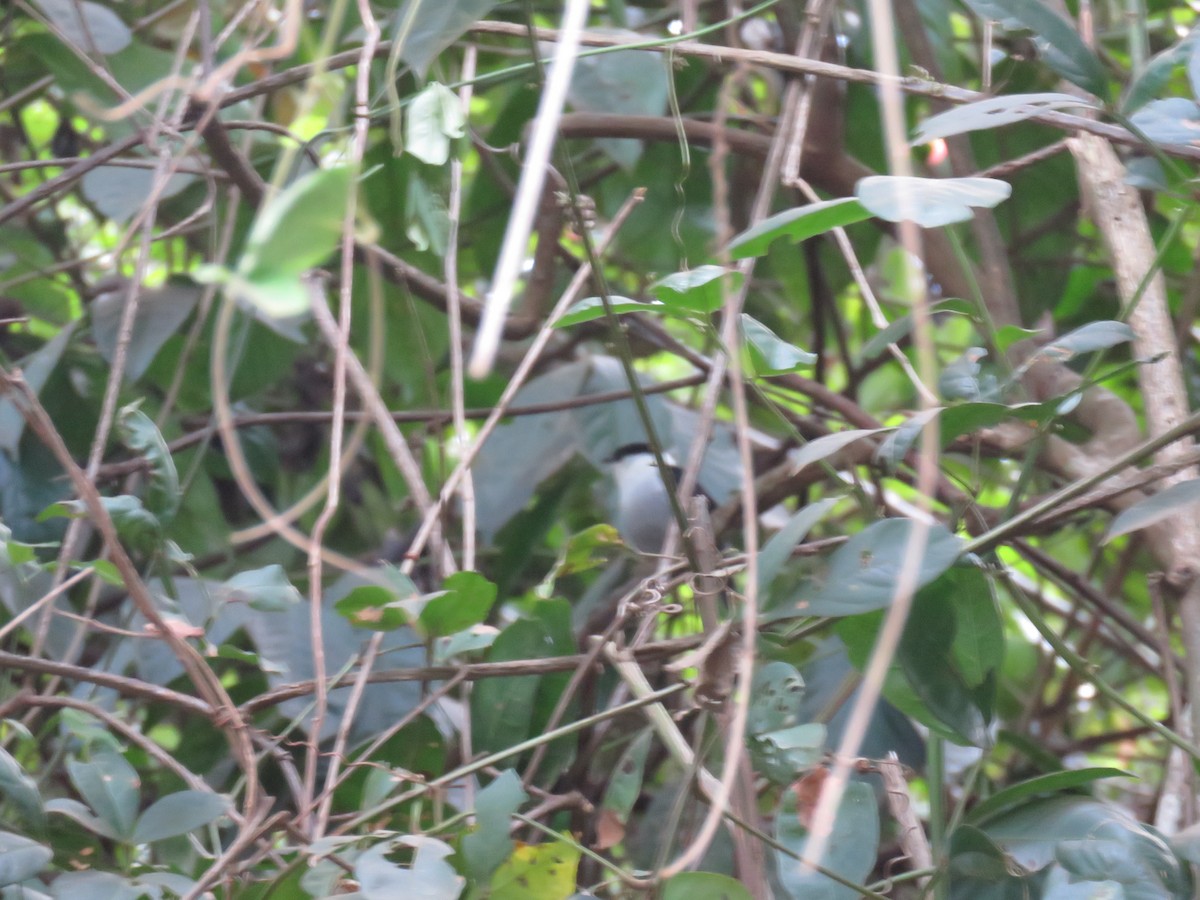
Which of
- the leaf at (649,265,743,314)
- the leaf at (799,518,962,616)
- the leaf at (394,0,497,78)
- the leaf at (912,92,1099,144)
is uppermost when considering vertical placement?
the leaf at (394,0,497,78)

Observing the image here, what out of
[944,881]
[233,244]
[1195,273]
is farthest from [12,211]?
[1195,273]

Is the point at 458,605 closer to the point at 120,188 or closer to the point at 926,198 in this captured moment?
the point at 926,198

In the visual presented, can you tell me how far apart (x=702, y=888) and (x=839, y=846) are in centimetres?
8

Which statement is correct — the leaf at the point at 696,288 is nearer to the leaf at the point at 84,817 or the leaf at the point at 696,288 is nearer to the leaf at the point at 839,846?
the leaf at the point at 839,846

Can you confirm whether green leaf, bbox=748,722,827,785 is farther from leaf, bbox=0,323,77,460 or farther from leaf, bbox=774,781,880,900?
leaf, bbox=0,323,77,460

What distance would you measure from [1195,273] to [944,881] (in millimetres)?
608

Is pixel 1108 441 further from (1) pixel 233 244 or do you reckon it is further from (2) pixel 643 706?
(1) pixel 233 244

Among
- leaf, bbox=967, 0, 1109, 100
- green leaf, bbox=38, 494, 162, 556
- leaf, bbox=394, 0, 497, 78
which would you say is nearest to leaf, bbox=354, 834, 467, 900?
green leaf, bbox=38, 494, 162, 556

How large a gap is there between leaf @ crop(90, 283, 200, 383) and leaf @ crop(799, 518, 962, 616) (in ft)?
2.31

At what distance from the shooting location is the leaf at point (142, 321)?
98 cm

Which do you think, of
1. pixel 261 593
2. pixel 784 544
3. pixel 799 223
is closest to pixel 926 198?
pixel 799 223

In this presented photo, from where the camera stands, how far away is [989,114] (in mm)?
519

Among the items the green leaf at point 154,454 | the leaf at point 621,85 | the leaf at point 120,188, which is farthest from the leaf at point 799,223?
the leaf at point 120,188

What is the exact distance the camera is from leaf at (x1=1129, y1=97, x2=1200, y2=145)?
535 mm
